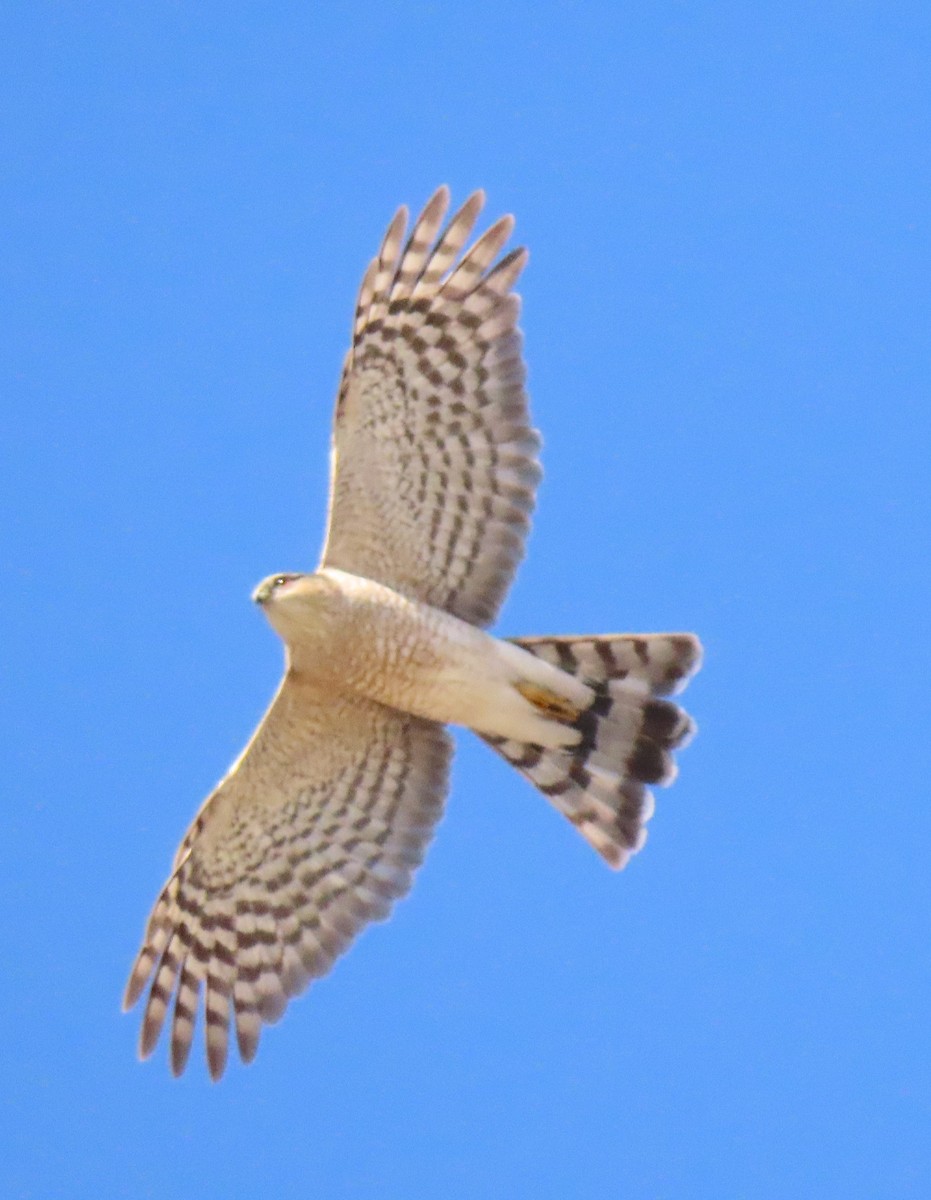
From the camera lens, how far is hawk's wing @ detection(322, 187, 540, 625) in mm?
8156

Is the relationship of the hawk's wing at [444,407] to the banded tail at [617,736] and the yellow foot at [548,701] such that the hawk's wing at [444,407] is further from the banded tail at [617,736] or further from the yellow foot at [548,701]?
the banded tail at [617,736]

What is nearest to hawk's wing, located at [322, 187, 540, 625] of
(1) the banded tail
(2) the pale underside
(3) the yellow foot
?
(2) the pale underside

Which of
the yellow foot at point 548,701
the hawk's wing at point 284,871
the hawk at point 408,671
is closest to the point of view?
the hawk at point 408,671

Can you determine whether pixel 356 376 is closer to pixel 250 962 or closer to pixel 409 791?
pixel 409 791

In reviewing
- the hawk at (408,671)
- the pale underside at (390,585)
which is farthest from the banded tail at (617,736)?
the pale underside at (390,585)

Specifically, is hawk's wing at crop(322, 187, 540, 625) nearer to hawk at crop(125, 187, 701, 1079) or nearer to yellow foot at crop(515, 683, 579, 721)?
hawk at crop(125, 187, 701, 1079)

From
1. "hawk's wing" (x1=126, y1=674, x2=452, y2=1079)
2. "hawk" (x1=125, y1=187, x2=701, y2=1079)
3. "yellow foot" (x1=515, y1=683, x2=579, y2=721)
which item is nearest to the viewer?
"hawk" (x1=125, y1=187, x2=701, y2=1079)

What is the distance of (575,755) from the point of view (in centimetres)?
851

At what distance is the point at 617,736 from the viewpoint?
8.42m

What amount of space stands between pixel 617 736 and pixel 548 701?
0.31 metres

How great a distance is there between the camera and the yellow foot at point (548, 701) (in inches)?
325

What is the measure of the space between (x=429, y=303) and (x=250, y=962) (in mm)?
2604

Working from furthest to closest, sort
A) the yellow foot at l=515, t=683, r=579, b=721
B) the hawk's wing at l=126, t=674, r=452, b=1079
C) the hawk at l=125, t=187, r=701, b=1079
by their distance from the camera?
the hawk's wing at l=126, t=674, r=452, b=1079 → the yellow foot at l=515, t=683, r=579, b=721 → the hawk at l=125, t=187, r=701, b=1079

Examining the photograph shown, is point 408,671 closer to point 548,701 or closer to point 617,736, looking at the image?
point 548,701
